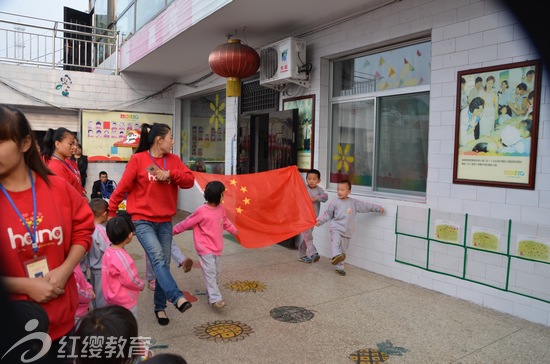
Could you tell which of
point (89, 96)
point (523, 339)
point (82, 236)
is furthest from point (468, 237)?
point (89, 96)

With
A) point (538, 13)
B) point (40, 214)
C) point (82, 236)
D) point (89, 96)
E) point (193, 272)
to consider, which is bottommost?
point (193, 272)

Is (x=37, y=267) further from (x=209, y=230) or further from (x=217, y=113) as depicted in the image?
(x=217, y=113)

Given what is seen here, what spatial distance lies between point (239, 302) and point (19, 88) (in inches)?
318

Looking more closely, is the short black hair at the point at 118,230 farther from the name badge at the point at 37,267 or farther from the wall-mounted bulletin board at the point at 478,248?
the wall-mounted bulletin board at the point at 478,248

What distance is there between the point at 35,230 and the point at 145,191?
2024 millimetres

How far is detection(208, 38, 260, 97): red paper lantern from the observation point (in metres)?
6.30

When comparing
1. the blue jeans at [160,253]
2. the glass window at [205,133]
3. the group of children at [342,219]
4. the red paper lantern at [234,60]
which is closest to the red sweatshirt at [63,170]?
the blue jeans at [160,253]

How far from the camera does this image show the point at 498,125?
13.7ft

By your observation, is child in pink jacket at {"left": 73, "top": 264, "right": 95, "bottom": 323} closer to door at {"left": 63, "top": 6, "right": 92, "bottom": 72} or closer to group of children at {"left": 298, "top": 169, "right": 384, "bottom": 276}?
group of children at {"left": 298, "top": 169, "right": 384, "bottom": 276}

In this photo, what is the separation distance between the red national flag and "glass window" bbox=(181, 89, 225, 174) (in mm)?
4004

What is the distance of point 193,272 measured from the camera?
18.0ft

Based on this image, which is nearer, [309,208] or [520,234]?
[520,234]

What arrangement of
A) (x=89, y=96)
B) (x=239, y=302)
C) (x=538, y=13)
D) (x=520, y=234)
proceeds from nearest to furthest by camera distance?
(x=538, y=13)
(x=520, y=234)
(x=239, y=302)
(x=89, y=96)

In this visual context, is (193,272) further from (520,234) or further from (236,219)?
(520,234)
